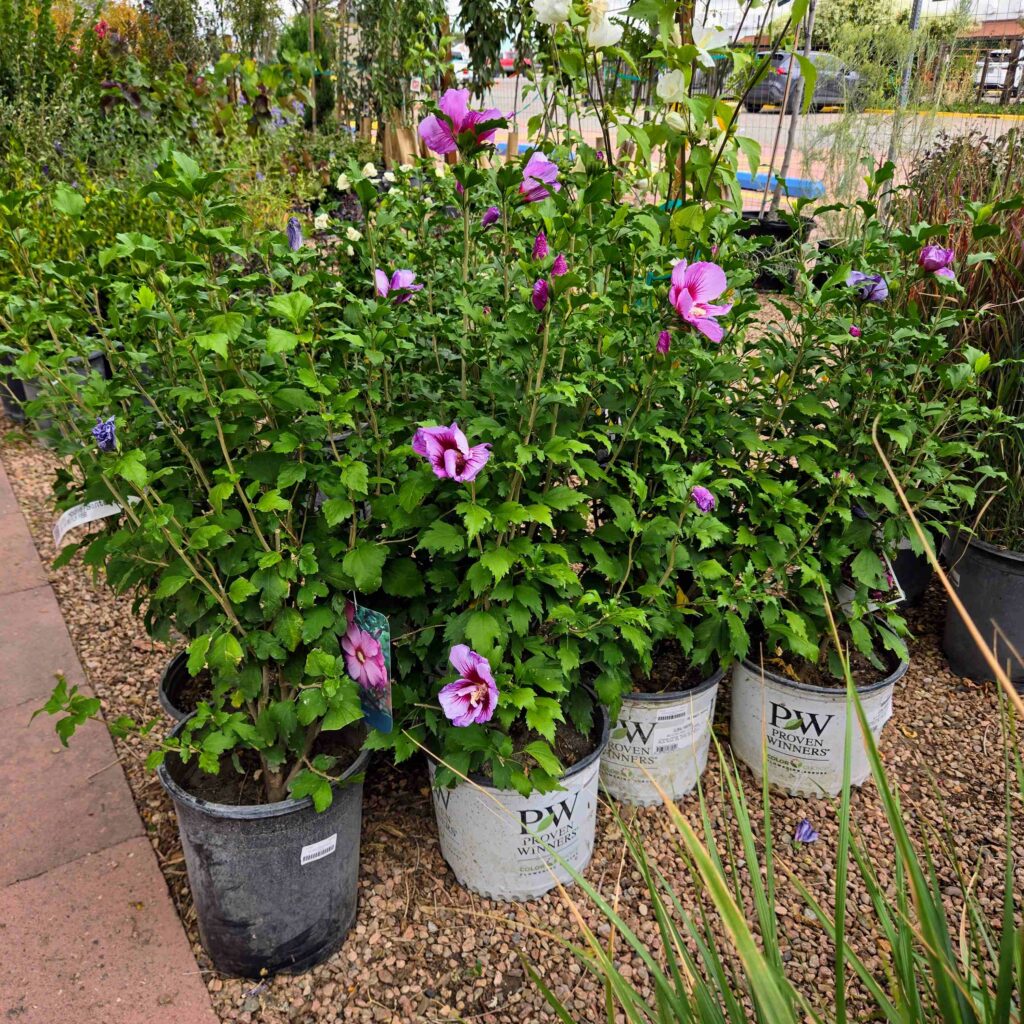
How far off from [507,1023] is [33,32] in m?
8.01

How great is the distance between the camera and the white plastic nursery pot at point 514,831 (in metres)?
1.75

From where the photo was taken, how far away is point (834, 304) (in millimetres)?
2055

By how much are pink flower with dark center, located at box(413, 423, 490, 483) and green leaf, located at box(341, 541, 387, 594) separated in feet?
0.78

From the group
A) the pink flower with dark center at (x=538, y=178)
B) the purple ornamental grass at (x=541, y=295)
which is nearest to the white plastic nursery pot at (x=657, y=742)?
the purple ornamental grass at (x=541, y=295)

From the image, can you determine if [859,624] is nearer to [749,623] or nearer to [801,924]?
[749,623]

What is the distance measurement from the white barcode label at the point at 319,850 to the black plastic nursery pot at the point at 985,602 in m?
1.85

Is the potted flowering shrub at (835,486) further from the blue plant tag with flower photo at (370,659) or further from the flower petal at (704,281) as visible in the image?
the blue plant tag with flower photo at (370,659)

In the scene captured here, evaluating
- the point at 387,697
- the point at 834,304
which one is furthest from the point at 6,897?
the point at 834,304

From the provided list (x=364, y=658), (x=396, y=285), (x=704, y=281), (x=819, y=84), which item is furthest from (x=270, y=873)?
(x=819, y=84)

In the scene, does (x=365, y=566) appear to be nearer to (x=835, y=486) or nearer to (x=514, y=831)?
(x=514, y=831)

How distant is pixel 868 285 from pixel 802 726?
101 cm

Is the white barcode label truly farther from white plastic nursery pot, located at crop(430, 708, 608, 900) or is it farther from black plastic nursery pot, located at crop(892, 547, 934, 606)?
black plastic nursery pot, located at crop(892, 547, 934, 606)

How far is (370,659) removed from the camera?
5.20 feet

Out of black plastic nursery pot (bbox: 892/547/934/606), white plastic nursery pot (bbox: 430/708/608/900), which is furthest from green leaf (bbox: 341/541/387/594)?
black plastic nursery pot (bbox: 892/547/934/606)
